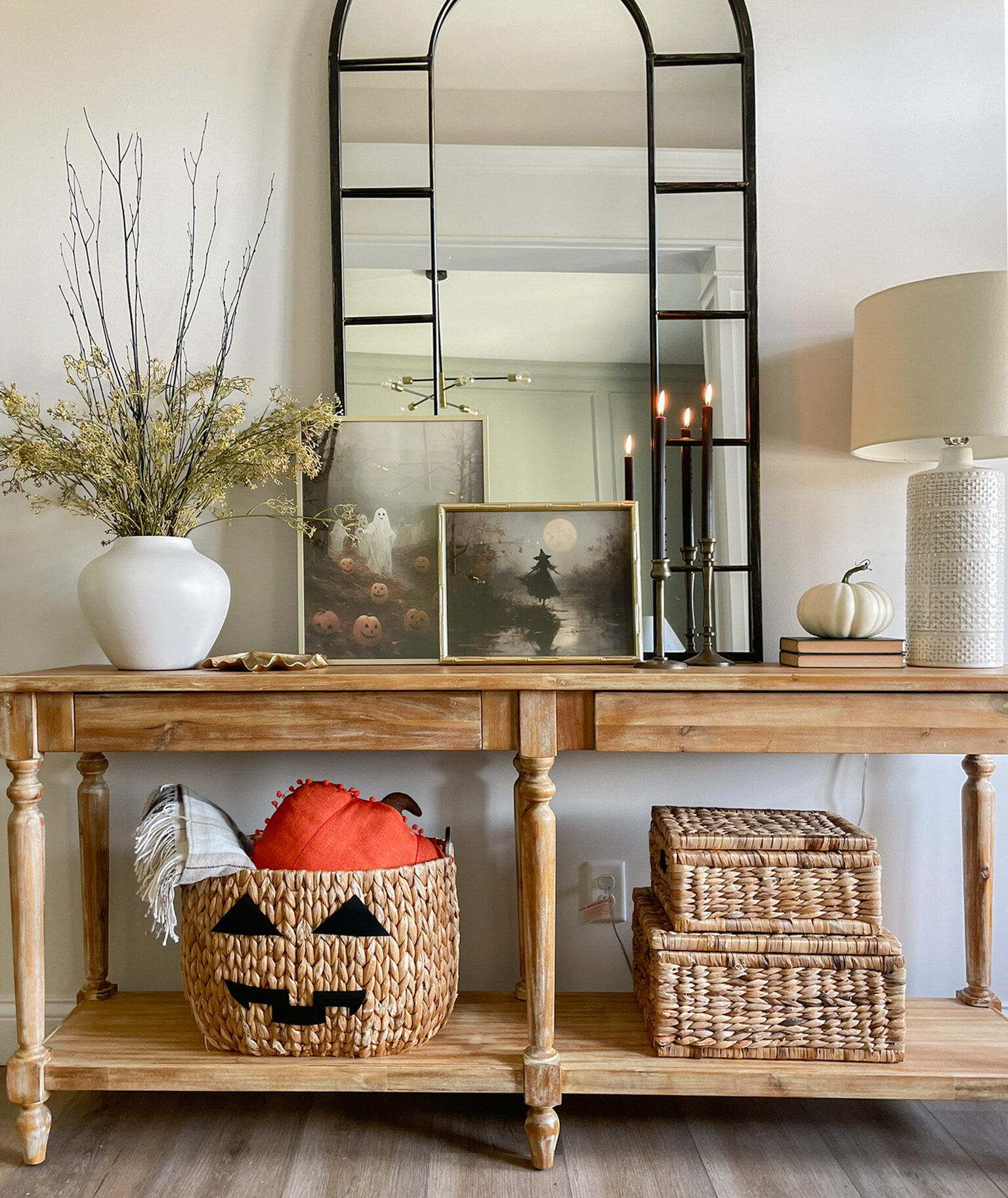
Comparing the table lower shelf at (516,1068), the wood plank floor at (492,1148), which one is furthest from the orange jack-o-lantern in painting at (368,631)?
the wood plank floor at (492,1148)

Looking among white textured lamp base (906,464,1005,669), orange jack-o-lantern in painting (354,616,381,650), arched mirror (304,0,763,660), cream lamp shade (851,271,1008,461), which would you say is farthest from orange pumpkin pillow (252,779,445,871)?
cream lamp shade (851,271,1008,461)

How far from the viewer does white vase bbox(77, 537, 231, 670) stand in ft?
5.01

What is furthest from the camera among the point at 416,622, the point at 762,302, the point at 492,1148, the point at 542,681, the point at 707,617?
the point at 762,302

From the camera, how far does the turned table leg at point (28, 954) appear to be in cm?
148

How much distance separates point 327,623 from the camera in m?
1.77

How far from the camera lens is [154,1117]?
1649mm

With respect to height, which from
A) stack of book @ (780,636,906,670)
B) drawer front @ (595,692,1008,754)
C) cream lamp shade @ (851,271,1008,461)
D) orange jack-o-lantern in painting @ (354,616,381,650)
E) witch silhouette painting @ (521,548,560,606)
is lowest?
drawer front @ (595,692,1008,754)

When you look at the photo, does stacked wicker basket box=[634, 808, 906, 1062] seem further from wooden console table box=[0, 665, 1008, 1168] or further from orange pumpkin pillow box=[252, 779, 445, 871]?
orange pumpkin pillow box=[252, 779, 445, 871]

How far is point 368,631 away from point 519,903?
2.12 feet

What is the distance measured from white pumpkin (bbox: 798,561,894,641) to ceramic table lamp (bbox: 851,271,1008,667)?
0.25ft

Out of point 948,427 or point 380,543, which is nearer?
point 948,427

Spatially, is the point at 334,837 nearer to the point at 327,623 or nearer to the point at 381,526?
the point at 327,623

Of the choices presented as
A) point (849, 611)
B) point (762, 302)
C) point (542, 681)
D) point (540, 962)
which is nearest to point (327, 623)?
point (542, 681)

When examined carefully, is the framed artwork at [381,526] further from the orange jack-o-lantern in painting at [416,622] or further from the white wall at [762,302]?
the white wall at [762,302]
